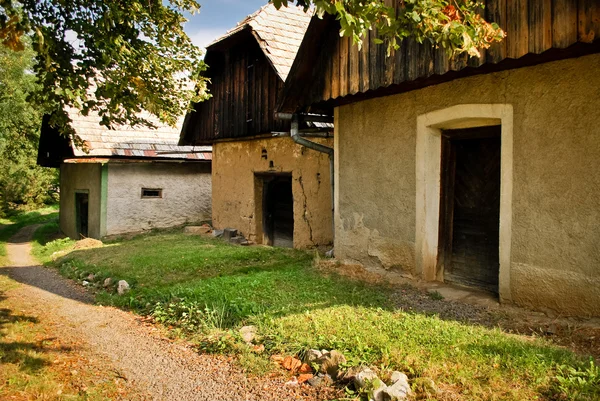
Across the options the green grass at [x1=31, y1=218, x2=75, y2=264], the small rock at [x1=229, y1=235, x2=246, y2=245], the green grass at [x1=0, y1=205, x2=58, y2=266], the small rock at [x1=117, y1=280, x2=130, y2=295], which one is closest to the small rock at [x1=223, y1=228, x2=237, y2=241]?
the small rock at [x1=229, y1=235, x2=246, y2=245]

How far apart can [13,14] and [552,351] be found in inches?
214

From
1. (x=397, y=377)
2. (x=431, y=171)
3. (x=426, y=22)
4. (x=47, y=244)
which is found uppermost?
(x=426, y=22)

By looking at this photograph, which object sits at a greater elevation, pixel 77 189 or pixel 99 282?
pixel 77 189

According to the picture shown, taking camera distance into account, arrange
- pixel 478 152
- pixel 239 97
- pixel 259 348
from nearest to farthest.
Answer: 1. pixel 259 348
2. pixel 478 152
3. pixel 239 97

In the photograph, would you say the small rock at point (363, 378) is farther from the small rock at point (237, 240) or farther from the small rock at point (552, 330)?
the small rock at point (237, 240)

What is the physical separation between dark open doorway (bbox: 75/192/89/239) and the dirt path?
8481 mm

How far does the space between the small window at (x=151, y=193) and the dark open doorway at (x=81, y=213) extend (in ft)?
8.08

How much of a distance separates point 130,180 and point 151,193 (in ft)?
2.63

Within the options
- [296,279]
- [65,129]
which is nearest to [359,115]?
[296,279]

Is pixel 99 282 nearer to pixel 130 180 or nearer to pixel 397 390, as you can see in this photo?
pixel 397 390

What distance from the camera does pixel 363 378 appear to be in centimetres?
316

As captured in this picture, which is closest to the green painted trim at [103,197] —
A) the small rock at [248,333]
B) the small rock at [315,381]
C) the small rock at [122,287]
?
the small rock at [122,287]

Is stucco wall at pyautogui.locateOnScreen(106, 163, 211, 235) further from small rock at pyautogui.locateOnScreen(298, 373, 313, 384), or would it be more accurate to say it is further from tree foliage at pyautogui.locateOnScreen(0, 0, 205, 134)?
small rock at pyautogui.locateOnScreen(298, 373, 313, 384)

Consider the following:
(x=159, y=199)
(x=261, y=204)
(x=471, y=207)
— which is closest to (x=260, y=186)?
(x=261, y=204)
